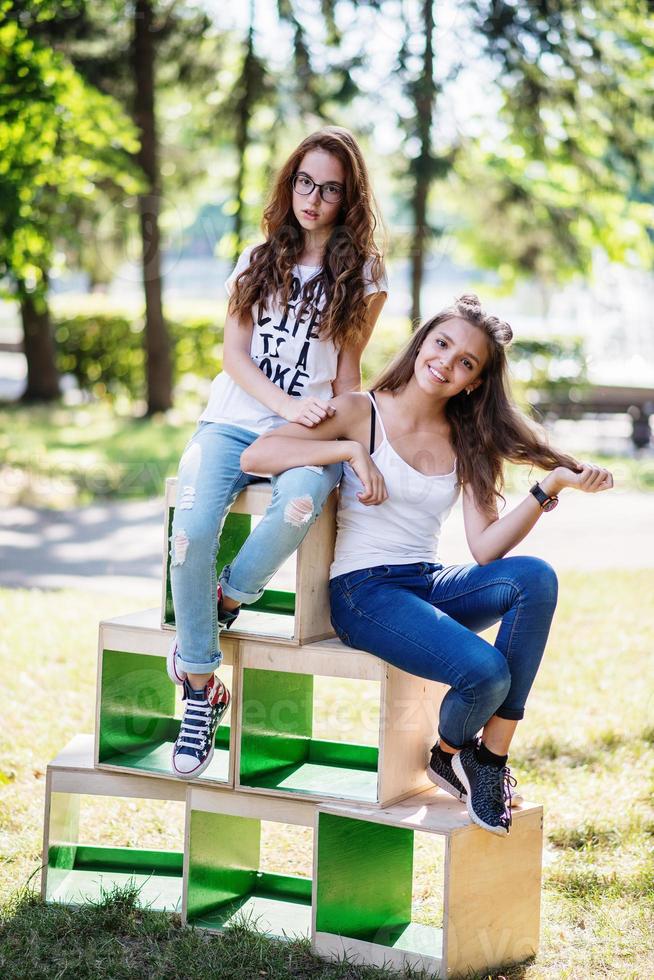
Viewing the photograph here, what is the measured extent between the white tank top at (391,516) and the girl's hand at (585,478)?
0.29 m

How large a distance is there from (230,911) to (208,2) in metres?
11.3

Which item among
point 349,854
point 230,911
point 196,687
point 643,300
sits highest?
point 643,300

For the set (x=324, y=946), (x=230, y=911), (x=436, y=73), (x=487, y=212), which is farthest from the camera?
(x=487, y=212)

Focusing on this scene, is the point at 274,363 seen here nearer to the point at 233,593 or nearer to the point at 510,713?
the point at 233,593

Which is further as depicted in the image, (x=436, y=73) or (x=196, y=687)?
(x=436, y=73)

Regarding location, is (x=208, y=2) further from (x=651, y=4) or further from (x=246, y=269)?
(x=246, y=269)

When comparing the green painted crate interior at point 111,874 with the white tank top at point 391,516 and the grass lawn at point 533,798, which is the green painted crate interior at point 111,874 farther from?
the white tank top at point 391,516

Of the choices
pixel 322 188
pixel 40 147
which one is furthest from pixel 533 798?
pixel 40 147

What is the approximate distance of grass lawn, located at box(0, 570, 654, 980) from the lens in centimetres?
286

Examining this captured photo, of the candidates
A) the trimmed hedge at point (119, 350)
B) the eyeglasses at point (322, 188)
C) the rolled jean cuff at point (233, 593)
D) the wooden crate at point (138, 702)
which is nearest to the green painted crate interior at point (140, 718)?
the wooden crate at point (138, 702)

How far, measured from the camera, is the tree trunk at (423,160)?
11.6 metres

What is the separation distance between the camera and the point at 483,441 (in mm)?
3199

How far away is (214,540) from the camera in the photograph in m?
2.97

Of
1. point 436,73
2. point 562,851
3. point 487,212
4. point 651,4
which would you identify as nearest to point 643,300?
point 487,212
